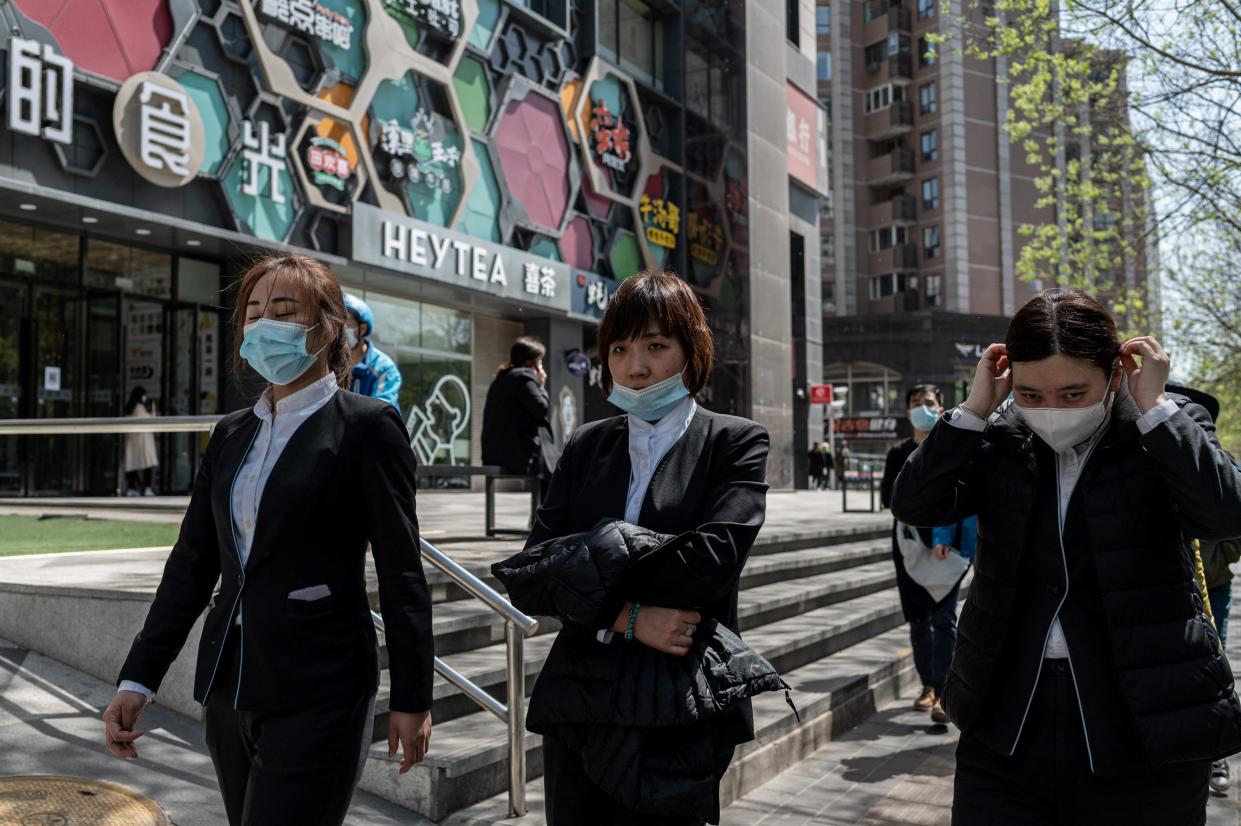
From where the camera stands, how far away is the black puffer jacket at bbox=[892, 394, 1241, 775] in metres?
2.24

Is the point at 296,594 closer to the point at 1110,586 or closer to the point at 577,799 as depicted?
the point at 577,799

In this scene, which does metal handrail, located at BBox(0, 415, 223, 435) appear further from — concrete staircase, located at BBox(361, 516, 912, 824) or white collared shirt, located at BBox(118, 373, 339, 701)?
white collared shirt, located at BBox(118, 373, 339, 701)

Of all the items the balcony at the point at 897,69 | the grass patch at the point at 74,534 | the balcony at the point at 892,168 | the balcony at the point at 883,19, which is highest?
the balcony at the point at 883,19

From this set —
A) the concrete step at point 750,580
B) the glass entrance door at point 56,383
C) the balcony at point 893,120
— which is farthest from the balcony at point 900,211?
the glass entrance door at point 56,383

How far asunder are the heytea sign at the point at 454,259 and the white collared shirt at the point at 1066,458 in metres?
14.2

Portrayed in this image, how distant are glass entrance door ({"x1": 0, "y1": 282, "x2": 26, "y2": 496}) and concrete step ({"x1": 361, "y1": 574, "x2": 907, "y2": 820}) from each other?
9806 millimetres

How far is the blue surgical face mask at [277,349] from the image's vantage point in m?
2.49

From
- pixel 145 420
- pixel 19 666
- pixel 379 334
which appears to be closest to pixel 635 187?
pixel 379 334

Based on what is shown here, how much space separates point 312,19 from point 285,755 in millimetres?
15054

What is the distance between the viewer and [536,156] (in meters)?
20.4

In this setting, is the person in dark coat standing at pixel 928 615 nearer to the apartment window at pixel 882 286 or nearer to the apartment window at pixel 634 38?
the apartment window at pixel 634 38

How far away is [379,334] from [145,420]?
1213 centimetres

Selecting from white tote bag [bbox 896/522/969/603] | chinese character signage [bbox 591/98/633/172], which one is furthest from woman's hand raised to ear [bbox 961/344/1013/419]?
chinese character signage [bbox 591/98/633/172]

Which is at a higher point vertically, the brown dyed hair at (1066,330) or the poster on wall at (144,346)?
the poster on wall at (144,346)
